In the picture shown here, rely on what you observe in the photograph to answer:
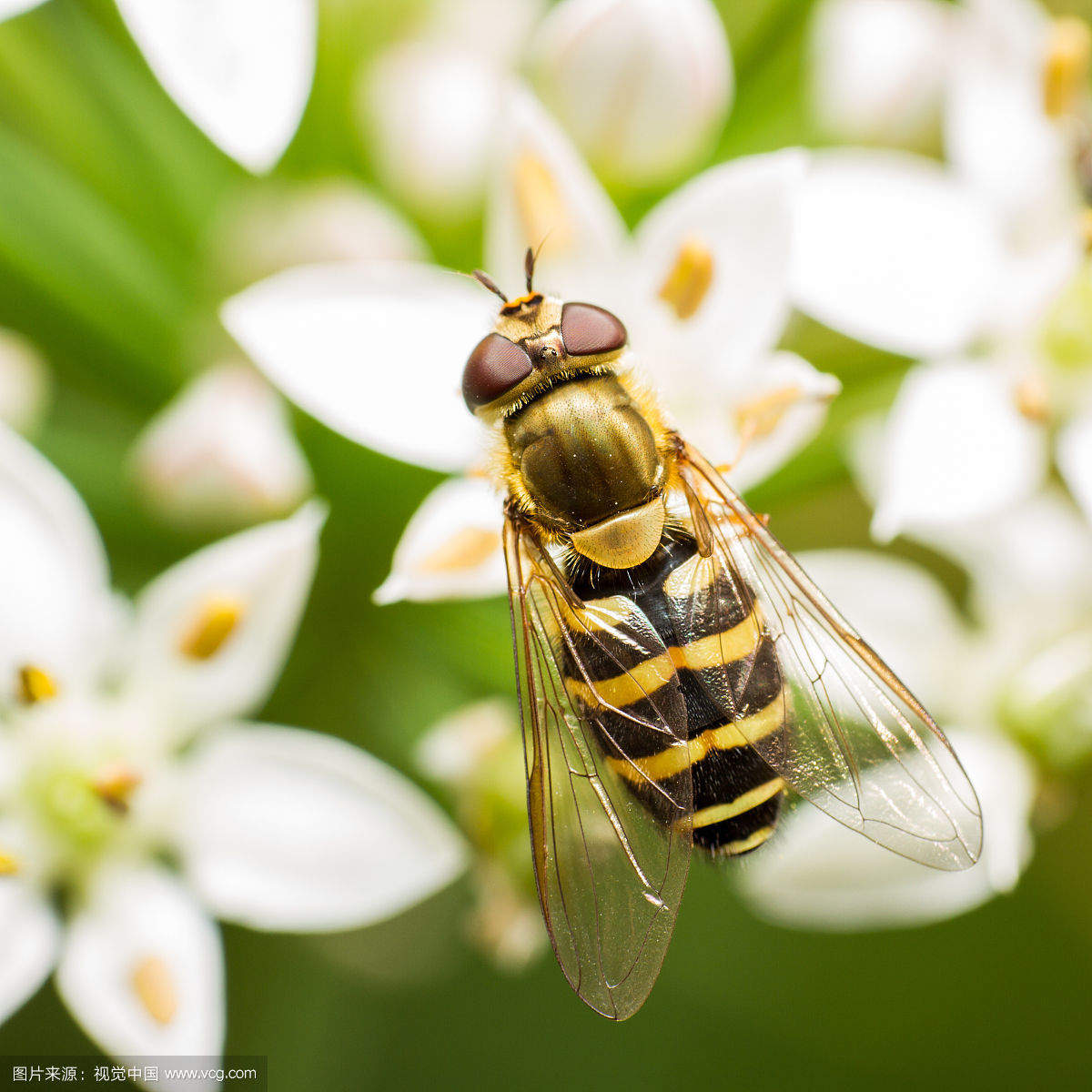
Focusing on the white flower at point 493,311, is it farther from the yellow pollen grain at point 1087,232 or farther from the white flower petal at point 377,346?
the yellow pollen grain at point 1087,232

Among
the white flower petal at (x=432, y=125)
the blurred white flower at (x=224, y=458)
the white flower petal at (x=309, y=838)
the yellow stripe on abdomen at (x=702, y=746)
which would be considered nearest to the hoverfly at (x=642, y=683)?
the yellow stripe on abdomen at (x=702, y=746)

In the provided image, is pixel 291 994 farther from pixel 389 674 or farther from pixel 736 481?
pixel 736 481

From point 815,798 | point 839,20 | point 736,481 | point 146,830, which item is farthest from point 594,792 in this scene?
point 839,20

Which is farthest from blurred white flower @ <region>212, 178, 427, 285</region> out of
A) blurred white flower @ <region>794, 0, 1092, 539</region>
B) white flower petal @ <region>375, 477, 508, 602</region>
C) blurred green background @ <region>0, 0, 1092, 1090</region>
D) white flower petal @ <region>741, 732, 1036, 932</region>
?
white flower petal @ <region>741, 732, 1036, 932</region>

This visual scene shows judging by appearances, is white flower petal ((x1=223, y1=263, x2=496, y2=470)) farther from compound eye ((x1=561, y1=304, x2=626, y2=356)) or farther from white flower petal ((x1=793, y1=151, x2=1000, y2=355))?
white flower petal ((x1=793, y1=151, x2=1000, y2=355))

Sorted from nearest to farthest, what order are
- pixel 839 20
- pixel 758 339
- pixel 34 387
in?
1. pixel 758 339
2. pixel 34 387
3. pixel 839 20

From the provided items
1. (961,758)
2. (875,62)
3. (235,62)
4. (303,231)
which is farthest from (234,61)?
(961,758)
